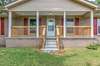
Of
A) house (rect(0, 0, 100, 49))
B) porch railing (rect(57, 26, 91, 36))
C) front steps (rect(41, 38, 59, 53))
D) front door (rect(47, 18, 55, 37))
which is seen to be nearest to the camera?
front steps (rect(41, 38, 59, 53))

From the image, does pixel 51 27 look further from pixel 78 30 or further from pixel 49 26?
pixel 78 30

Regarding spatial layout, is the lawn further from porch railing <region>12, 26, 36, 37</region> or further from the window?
the window

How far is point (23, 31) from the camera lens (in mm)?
27469

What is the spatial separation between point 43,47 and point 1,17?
877 centimetres

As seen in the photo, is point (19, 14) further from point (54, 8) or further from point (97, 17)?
point (97, 17)

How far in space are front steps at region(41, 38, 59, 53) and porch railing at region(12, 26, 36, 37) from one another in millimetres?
2341

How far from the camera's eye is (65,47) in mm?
25312

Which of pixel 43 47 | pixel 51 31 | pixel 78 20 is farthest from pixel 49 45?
pixel 78 20

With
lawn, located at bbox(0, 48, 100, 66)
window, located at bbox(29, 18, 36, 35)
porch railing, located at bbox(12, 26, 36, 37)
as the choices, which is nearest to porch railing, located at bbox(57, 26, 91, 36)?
window, located at bbox(29, 18, 36, 35)

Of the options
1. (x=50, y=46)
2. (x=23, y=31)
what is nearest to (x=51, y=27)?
(x=23, y=31)

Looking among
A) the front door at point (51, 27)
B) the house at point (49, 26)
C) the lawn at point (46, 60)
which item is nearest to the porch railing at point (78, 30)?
the house at point (49, 26)

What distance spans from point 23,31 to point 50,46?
451cm

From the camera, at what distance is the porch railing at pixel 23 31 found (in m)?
26.3

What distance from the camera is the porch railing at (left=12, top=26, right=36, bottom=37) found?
86.3ft
